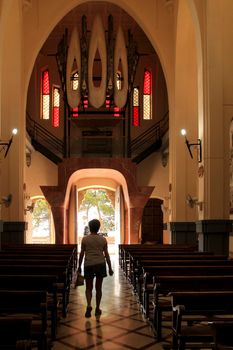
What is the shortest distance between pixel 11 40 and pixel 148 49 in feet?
34.7

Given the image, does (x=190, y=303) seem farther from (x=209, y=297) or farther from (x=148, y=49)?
(x=148, y=49)

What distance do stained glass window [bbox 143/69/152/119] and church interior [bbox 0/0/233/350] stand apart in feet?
0.20

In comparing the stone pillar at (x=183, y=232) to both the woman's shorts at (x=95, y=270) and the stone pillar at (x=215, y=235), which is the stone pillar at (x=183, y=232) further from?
the woman's shorts at (x=95, y=270)

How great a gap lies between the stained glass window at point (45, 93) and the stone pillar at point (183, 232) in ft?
36.7

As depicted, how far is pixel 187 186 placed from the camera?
15008mm

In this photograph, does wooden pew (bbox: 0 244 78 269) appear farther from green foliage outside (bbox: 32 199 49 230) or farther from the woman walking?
green foliage outside (bbox: 32 199 49 230)

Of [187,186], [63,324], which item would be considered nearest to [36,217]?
[187,186]

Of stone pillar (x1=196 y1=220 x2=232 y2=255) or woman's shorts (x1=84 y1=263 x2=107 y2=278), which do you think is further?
stone pillar (x1=196 y1=220 x2=232 y2=255)

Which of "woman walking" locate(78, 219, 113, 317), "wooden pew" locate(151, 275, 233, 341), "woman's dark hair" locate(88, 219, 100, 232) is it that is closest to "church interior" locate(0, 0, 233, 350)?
"wooden pew" locate(151, 275, 233, 341)

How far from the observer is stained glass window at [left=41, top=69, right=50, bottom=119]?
23.7 m

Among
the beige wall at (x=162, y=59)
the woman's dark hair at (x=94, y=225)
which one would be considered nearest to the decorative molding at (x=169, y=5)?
the beige wall at (x=162, y=59)

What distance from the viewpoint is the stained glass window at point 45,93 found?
23703 millimetres

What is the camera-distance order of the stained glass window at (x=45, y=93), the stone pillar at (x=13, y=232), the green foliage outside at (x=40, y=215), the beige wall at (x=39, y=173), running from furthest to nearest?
the green foliage outside at (x=40, y=215)
the stained glass window at (x=45, y=93)
the beige wall at (x=39, y=173)
the stone pillar at (x=13, y=232)

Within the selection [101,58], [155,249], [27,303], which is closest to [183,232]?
[155,249]
